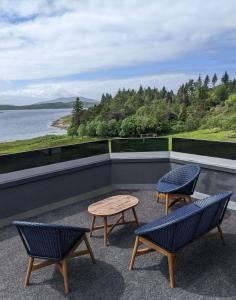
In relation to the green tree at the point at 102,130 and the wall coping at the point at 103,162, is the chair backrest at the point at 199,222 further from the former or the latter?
the green tree at the point at 102,130

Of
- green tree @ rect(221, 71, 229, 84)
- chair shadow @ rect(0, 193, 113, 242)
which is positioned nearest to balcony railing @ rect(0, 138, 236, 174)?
chair shadow @ rect(0, 193, 113, 242)

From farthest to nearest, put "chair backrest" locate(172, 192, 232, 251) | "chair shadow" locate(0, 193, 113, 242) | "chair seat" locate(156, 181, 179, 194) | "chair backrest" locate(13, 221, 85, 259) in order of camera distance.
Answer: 1. "chair seat" locate(156, 181, 179, 194)
2. "chair shadow" locate(0, 193, 113, 242)
3. "chair backrest" locate(172, 192, 232, 251)
4. "chair backrest" locate(13, 221, 85, 259)

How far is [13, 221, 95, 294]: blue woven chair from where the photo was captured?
253 cm

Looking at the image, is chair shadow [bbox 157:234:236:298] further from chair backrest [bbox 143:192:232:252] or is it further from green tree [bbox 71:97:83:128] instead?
green tree [bbox 71:97:83:128]

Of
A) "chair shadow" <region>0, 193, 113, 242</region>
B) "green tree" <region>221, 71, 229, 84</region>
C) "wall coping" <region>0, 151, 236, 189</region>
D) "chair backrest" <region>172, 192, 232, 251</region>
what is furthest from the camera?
"green tree" <region>221, 71, 229, 84</region>

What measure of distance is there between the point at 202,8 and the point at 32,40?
4655 mm

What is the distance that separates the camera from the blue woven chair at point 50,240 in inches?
99.5

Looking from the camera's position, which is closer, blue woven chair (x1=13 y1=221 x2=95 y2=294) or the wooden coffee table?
blue woven chair (x1=13 y1=221 x2=95 y2=294)

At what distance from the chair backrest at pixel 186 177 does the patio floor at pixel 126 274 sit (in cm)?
87

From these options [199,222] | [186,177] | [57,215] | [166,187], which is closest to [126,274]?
[199,222]

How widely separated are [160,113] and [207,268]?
158 ft

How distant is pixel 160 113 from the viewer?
1967 inches

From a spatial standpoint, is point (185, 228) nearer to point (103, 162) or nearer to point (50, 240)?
point (50, 240)

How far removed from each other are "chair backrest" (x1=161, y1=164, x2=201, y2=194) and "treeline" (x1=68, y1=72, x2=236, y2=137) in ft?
83.7
